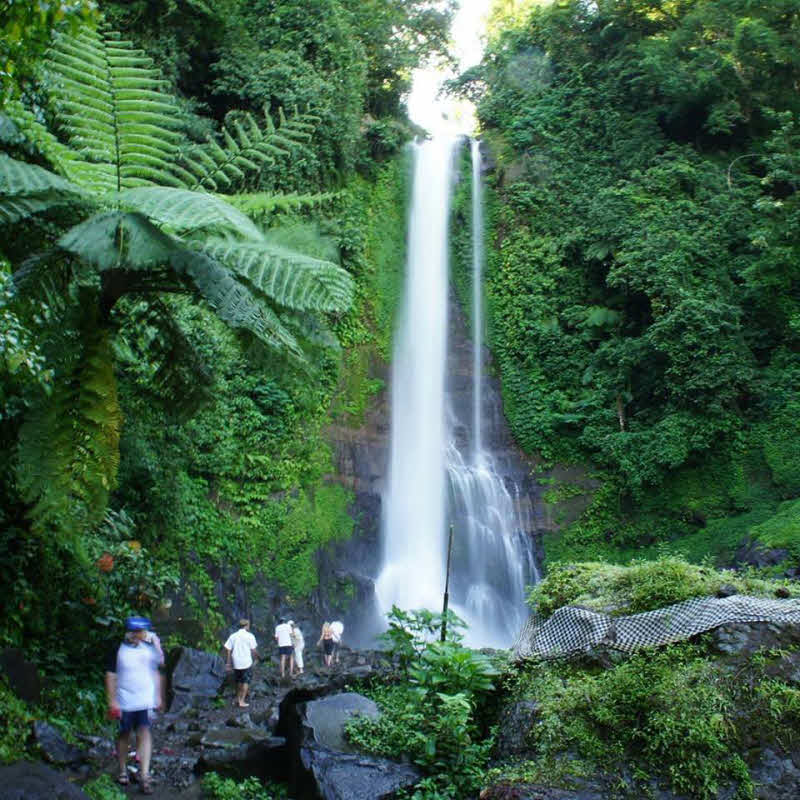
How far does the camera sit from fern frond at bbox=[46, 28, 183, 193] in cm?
541

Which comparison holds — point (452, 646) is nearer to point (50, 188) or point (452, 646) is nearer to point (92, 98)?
point (50, 188)

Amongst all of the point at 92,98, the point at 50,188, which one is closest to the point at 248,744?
the point at 50,188

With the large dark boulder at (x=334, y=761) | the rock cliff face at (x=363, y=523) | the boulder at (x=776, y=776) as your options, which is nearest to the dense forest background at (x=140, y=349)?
the rock cliff face at (x=363, y=523)

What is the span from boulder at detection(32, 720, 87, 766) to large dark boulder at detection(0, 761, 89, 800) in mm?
1113

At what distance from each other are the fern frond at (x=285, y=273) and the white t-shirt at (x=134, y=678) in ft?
8.02

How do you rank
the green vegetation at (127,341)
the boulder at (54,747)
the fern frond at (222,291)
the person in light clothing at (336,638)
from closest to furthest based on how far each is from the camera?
1. the green vegetation at (127,341)
2. the fern frond at (222,291)
3. the boulder at (54,747)
4. the person in light clothing at (336,638)

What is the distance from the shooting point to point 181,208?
4680 millimetres

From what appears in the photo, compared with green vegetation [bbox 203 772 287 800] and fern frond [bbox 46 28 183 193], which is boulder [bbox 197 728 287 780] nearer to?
green vegetation [bbox 203 772 287 800]

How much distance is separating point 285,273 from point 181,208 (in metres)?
0.82

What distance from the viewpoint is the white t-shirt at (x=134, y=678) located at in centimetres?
480

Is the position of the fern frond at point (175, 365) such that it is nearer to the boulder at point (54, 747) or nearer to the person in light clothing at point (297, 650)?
the boulder at point (54, 747)

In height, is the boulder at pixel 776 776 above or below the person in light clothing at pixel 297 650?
below

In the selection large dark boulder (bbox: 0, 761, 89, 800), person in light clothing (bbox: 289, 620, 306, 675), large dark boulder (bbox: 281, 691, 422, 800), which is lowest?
large dark boulder (bbox: 0, 761, 89, 800)

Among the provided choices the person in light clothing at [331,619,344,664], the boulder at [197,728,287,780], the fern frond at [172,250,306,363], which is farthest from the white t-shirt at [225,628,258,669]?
the fern frond at [172,250,306,363]
